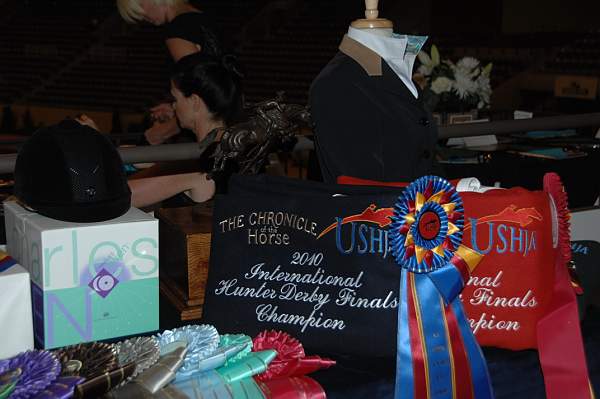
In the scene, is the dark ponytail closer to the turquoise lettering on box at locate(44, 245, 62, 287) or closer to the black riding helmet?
the black riding helmet

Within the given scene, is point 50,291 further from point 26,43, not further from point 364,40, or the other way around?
point 26,43

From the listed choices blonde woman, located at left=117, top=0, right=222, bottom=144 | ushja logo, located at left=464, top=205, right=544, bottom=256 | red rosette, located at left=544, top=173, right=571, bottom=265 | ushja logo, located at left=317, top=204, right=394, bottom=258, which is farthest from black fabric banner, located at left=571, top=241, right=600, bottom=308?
blonde woman, located at left=117, top=0, right=222, bottom=144

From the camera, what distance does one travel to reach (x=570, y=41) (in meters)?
13.6

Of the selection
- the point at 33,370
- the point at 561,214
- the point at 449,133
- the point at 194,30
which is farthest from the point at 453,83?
the point at 33,370

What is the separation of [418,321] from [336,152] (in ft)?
1.30

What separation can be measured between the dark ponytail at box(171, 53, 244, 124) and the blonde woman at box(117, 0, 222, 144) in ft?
1.15

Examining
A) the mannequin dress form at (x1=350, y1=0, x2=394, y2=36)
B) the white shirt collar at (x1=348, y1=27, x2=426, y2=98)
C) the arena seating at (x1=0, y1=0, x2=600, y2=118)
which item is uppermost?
the mannequin dress form at (x1=350, y1=0, x2=394, y2=36)

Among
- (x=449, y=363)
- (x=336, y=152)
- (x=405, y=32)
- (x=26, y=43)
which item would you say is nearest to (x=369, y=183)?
(x=336, y=152)

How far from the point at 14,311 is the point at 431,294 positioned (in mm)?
590

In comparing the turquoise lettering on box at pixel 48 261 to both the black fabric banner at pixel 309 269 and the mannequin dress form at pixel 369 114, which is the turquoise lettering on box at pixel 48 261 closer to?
the black fabric banner at pixel 309 269

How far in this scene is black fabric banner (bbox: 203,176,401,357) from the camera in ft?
3.80

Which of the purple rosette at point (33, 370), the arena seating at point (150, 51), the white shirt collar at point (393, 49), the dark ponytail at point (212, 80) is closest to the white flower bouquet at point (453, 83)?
the dark ponytail at point (212, 80)

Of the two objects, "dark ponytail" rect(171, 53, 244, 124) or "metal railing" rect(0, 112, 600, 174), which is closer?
"metal railing" rect(0, 112, 600, 174)

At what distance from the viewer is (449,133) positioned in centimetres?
199
